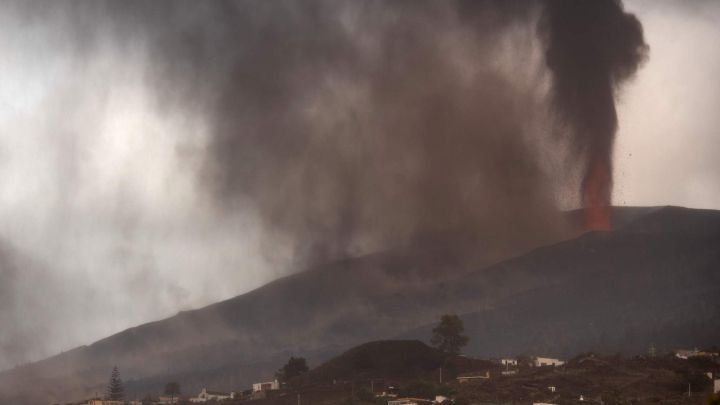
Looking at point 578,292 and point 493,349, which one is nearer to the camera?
point 493,349

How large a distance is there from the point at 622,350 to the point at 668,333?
1067 cm

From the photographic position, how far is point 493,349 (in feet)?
542

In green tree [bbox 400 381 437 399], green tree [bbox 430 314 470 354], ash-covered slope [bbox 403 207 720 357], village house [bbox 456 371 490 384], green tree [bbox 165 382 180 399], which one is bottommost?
green tree [bbox 400 381 437 399]

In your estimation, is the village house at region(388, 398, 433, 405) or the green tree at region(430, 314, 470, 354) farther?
the green tree at region(430, 314, 470, 354)

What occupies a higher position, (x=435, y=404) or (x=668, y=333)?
(x=668, y=333)

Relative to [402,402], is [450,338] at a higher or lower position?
higher

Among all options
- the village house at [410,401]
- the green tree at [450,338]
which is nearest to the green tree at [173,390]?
the green tree at [450,338]

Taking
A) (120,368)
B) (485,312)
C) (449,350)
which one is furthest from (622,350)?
(120,368)

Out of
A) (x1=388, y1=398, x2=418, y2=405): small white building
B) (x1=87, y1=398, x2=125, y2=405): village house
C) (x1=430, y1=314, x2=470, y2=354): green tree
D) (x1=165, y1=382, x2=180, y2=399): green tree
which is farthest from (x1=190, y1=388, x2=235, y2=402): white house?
(x1=388, y1=398, x2=418, y2=405): small white building

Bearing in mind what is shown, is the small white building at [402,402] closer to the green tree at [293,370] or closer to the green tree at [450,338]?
the green tree at [293,370]

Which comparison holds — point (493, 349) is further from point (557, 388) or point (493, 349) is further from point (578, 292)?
point (557, 388)

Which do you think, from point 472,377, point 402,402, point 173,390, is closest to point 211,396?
point 173,390

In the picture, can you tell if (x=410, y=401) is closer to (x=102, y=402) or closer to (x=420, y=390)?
(x=420, y=390)

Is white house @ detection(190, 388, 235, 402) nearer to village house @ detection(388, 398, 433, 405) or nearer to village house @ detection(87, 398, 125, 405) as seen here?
village house @ detection(87, 398, 125, 405)
